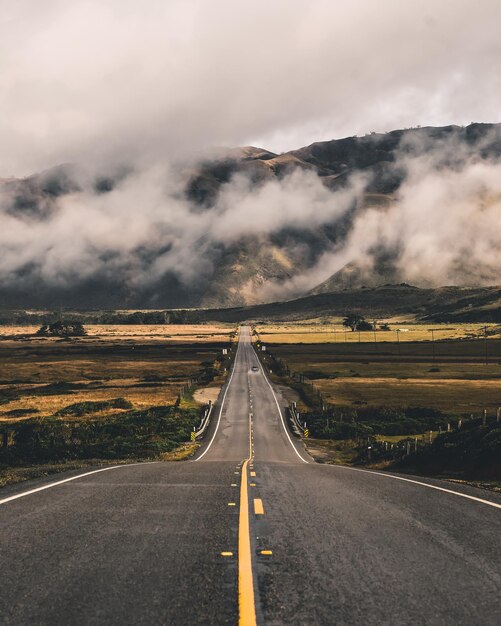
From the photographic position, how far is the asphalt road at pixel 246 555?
205 inches

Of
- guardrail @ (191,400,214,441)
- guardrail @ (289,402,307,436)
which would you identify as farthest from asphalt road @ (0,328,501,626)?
guardrail @ (289,402,307,436)

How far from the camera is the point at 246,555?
682cm

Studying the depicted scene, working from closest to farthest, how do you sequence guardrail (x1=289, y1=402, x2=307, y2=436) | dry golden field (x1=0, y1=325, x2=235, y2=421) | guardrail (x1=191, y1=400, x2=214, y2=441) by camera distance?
guardrail (x1=191, y1=400, x2=214, y2=441)
guardrail (x1=289, y1=402, x2=307, y2=436)
dry golden field (x1=0, y1=325, x2=235, y2=421)

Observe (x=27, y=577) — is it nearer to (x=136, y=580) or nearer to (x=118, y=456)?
(x=136, y=580)

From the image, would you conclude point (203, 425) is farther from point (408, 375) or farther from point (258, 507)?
point (408, 375)

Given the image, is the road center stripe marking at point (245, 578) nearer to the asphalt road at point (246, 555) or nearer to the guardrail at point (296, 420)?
the asphalt road at point (246, 555)

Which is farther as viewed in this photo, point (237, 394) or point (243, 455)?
point (237, 394)

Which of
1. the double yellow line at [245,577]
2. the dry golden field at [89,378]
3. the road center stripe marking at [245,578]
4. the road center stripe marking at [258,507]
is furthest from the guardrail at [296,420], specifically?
the road center stripe marking at [245,578]

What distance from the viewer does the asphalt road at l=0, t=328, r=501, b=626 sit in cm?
521

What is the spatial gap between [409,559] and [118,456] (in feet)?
99.3

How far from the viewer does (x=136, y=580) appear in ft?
19.5

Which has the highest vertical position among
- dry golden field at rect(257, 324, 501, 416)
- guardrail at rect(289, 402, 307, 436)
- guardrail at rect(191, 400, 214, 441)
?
guardrail at rect(191, 400, 214, 441)

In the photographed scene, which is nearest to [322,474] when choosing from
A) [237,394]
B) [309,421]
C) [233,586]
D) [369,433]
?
[233,586]

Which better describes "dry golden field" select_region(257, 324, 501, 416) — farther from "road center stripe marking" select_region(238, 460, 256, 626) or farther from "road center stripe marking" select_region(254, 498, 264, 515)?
"road center stripe marking" select_region(238, 460, 256, 626)
